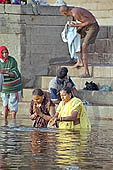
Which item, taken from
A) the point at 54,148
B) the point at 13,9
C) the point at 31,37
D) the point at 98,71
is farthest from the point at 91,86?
the point at 54,148

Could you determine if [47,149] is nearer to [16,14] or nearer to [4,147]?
[4,147]

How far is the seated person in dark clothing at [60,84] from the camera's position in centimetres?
1631

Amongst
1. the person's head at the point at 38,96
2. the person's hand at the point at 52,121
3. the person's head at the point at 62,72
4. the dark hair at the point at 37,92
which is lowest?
the person's hand at the point at 52,121

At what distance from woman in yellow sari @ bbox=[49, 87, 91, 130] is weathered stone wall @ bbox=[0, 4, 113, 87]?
5.78m

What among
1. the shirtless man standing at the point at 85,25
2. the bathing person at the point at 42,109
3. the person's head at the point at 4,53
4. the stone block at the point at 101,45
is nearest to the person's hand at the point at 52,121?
the bathing person at the point at 42,109

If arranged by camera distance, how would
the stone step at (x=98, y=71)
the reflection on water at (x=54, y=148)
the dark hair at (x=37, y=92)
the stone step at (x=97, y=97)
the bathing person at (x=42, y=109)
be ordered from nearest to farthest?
the reflection on water at (x=54, y=148)
the dark hair at (x=37, y=92)
the bathing person at (x=42, y=109)
the stone step at (x=97, y=97)
the stone step at (x=98, y=71)

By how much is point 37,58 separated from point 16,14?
1.18 metres

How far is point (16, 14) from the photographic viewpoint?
1914 cm

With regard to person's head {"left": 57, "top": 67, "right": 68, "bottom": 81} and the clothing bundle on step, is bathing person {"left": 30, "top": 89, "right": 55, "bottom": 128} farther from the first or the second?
the clothing bundle on step

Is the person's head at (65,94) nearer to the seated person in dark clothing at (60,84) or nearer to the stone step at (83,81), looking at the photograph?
the seated person in dark clothing at (60,84)

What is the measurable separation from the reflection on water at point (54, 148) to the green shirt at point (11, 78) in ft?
6.01

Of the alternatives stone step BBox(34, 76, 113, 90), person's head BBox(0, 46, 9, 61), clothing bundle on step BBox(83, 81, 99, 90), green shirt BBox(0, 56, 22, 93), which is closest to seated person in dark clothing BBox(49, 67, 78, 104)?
green shirt BBox(0, 56, 22, 93)

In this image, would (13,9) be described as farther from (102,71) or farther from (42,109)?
(42,109)

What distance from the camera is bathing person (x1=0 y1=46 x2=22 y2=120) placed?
16766 mm
